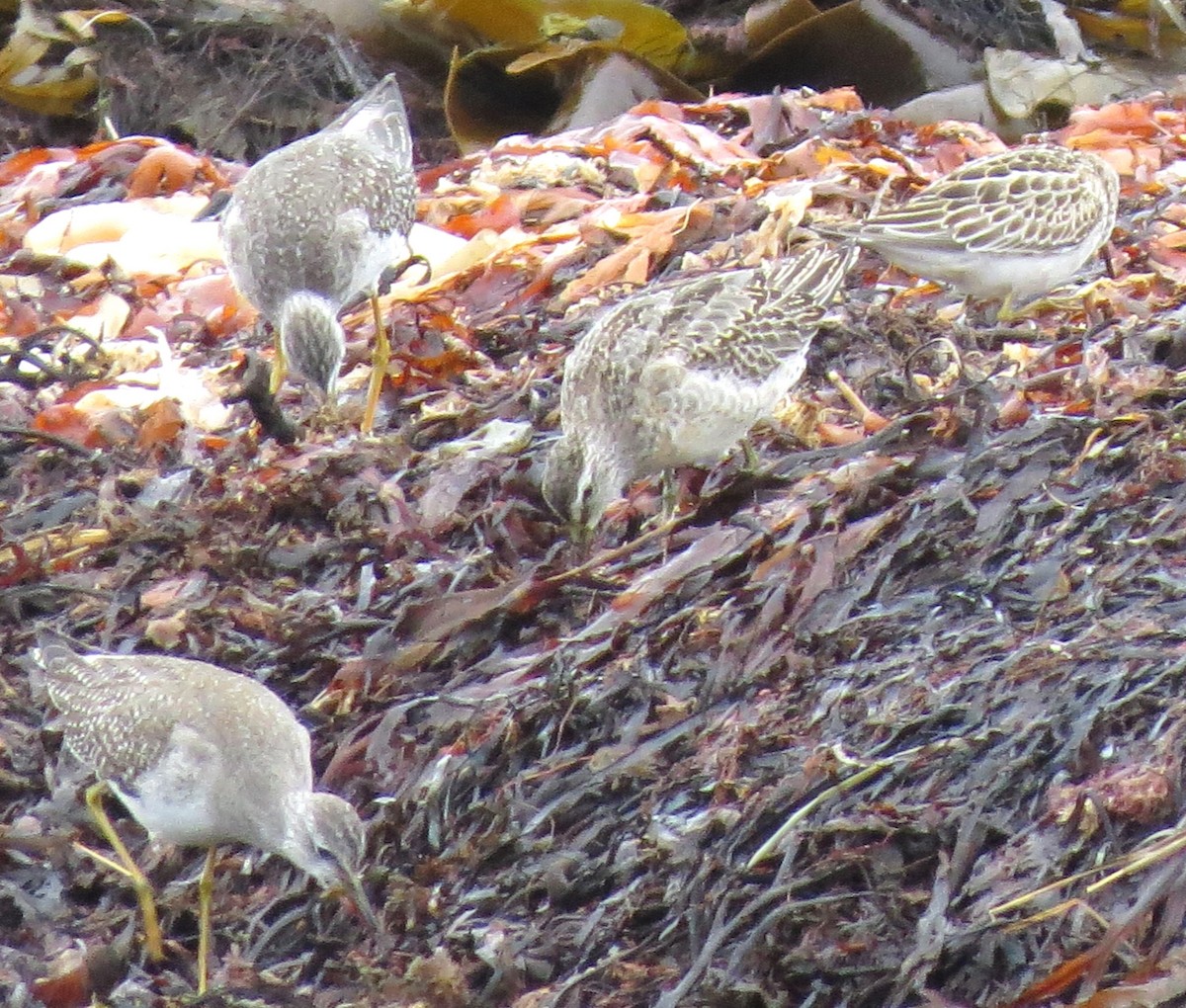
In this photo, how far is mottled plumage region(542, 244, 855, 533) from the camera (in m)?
4.96

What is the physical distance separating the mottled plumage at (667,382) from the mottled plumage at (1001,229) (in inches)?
32.9

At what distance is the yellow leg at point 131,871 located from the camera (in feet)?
12.9

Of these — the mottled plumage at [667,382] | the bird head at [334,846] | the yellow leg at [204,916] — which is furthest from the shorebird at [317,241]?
the bird head at [334,846]

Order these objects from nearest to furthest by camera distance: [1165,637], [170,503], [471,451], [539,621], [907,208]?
[1165,637] → [539,621] → [170,503] → [471,451] → [907,208]

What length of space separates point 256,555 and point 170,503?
0.34 metres

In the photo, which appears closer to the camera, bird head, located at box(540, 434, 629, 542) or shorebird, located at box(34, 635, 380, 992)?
shorebird, located at box(34, 635, 380, 992)

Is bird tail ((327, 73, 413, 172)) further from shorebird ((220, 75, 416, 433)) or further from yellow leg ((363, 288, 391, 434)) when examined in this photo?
yellow leg ((363, 288, 391, 434))

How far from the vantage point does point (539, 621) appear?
467cm

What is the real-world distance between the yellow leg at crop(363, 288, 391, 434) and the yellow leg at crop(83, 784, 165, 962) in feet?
5.80

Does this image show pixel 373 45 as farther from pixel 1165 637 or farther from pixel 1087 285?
pixel 1165 637

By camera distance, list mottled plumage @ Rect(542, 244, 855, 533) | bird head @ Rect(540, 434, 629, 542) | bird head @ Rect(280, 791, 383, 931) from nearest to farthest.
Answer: bird head @ Rect(280, 791, 383, 931)
bird head @ Rect(540, 434, 629, 542)
mottled plumage @ Rect(542, 244, 855, 533)

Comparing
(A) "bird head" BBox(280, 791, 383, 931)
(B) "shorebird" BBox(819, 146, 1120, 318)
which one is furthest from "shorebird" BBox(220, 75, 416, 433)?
(A) "bird head" BBox(280, 791, 383, 931)

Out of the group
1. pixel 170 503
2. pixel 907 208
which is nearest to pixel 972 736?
pixel 170 503

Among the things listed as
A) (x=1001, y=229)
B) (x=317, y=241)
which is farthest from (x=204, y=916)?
(x=1001, y=229)
